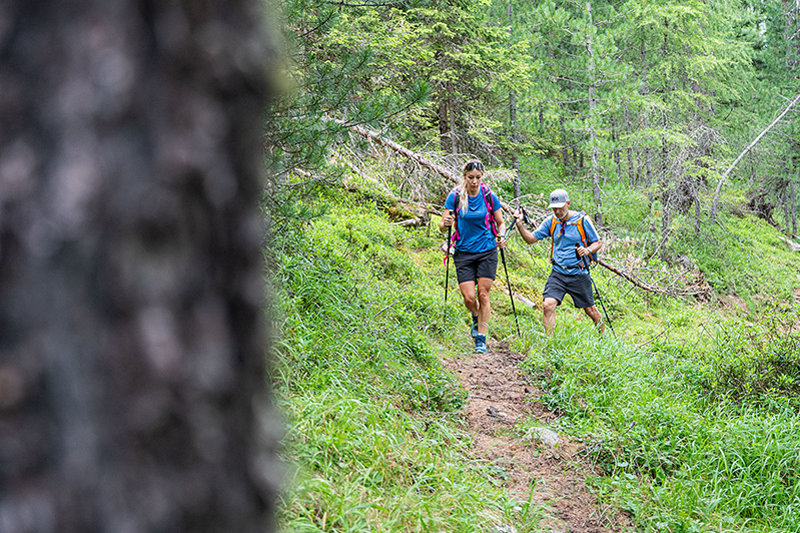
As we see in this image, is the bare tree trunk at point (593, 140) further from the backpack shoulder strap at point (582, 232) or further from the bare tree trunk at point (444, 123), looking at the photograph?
the backpack shoulder strap at point (582, 232)

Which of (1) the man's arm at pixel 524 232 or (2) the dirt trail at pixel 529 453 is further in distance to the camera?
(1) the man's arm at pixel 524 232

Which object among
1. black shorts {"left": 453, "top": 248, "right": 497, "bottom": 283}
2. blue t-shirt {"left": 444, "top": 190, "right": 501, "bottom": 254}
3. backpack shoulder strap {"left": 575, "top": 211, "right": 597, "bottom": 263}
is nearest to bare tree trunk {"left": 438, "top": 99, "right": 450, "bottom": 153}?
backpack shoulder strap {"left": 575, "top": 211, "right": 597, "bottom": 263}

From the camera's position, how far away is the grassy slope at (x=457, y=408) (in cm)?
337

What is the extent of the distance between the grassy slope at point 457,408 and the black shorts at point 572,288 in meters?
0.55

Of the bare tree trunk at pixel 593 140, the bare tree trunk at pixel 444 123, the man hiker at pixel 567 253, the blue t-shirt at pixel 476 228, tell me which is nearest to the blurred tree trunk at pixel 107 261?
the blue t-shirt at pixel 476 228

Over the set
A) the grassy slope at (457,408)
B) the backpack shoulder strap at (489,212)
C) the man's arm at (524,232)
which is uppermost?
the backpack shoulder strap at (489,212)

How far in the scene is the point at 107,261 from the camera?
59 centimetres

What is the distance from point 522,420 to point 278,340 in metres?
2.65

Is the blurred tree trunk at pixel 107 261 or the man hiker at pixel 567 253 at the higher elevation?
the blurred tree trunk at pixel 107 261

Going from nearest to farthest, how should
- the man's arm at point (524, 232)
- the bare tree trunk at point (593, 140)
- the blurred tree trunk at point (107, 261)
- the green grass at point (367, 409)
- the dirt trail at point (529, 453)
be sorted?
the blurred tree trunk at point (107, 261) → the green grass at point (367, 409) → the dirt trail at point (529, 453) → the man's arm at point (524, 232) → the bare tree trunk at point (593, 140)

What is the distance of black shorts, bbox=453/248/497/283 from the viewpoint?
753 cm

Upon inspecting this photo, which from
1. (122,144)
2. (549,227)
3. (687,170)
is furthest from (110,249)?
(687,170)

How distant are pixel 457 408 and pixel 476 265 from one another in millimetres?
2547

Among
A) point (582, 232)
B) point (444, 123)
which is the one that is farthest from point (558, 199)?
point (444, 123)
